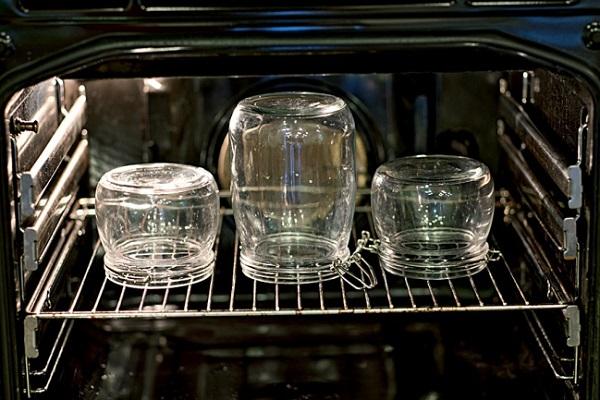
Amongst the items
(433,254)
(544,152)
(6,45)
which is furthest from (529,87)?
(6,45)

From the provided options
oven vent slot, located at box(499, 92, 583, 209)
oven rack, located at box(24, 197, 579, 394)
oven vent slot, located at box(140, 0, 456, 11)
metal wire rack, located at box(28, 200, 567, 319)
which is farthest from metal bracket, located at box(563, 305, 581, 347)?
oven vent slot, located at box(140, 0, 456, 11)

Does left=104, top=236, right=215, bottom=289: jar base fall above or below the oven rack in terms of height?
above

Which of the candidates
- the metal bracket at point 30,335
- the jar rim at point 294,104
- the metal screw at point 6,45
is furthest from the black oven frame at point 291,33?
the jar rim at point 294,104

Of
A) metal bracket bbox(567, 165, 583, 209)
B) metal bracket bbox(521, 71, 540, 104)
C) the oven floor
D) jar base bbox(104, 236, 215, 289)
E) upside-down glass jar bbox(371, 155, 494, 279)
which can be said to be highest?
metal bracket bbox(521, 71, 540, 104)

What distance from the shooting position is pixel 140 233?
1801 mm

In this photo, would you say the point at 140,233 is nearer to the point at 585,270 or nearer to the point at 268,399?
the point at 268,399

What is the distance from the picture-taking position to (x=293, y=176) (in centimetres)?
179

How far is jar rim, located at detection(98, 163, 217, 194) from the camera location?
5.70 ft

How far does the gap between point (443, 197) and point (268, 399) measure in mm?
413

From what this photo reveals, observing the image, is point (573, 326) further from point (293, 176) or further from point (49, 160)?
point (49, 160)

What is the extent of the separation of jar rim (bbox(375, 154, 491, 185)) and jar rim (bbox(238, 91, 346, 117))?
0.42ft

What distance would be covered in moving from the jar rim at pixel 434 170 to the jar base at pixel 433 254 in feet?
0.28

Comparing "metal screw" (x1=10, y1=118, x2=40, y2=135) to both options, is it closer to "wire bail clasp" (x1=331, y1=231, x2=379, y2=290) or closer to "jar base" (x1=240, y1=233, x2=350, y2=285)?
"jar base" (x1=240, y1=233, x2=350, y2=285)

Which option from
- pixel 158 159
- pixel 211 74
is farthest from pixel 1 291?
pixel 158 159
